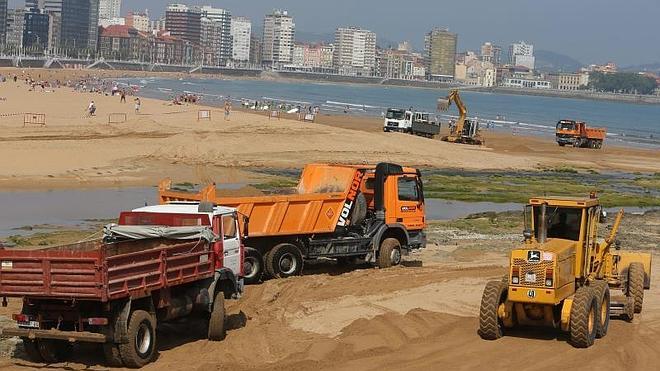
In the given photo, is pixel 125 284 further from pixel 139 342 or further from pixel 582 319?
pixel 582 319

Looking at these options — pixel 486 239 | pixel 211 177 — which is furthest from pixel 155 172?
pixel 486 239

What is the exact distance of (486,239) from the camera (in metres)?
31.6

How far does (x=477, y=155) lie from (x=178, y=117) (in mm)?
22450

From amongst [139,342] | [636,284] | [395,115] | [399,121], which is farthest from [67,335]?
[395,115]

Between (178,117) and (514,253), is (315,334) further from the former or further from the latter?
(178,117)

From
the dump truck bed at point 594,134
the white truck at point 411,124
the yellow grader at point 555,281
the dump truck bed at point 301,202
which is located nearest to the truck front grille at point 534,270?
the yellow grader at point 555,281

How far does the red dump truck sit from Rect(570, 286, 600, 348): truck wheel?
544cm

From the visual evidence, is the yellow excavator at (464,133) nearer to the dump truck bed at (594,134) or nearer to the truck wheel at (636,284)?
the dump truck bed at (594,134)

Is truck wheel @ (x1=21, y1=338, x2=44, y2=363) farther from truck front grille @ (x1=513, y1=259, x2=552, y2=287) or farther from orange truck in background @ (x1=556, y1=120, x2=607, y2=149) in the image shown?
orange truck in background @ (x1=556, y1=120, x2=607, y2=149)

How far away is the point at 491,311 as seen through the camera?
1738 cm

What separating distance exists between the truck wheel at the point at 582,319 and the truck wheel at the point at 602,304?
0.41 metres

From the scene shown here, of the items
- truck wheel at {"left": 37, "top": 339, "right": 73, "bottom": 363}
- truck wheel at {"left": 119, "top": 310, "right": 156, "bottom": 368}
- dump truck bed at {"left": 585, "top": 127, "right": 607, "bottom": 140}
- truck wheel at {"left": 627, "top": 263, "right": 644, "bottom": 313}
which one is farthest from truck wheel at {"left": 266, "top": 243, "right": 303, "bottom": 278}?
dump truck bed at {"left": 585, "top": 127, "right": 607, "bottom": 140}

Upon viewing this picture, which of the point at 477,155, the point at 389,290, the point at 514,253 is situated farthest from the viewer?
the point at 477,155

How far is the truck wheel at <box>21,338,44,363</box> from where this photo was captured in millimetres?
15625
